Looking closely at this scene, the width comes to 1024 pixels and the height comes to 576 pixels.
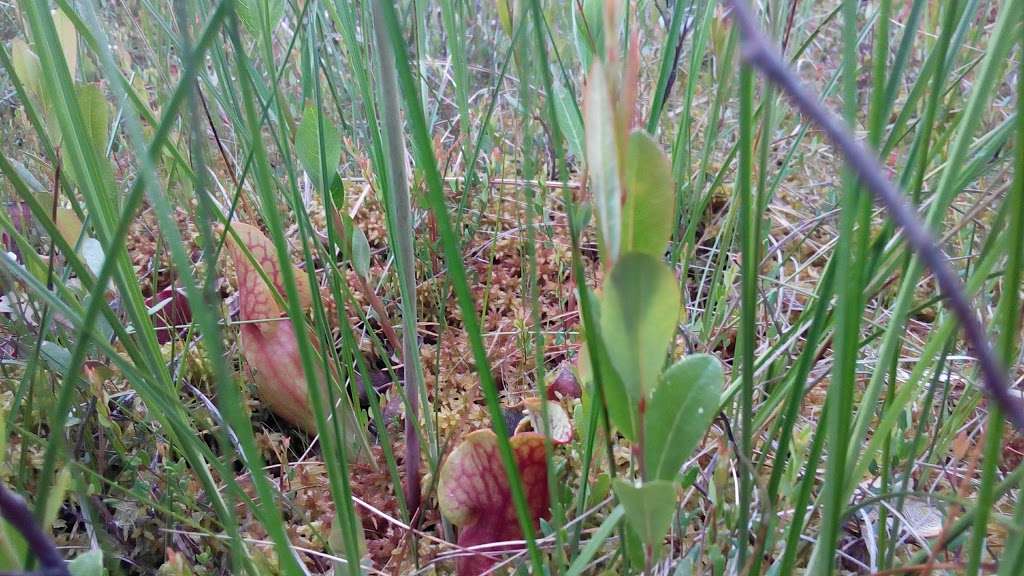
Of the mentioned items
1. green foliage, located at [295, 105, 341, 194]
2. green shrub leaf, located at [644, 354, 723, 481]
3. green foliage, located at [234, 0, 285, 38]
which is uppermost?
green foliage, located at [234, 0, 285, 38]

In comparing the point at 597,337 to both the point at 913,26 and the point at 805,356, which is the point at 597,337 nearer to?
the point at 805,356

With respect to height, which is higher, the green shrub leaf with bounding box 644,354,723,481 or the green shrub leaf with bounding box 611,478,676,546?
the green shrub leaf with bounding box 644,354,723,481

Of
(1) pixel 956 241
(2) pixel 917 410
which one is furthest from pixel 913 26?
(1) pixel 956 241

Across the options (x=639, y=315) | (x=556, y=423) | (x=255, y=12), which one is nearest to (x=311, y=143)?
(x=255, y=12)

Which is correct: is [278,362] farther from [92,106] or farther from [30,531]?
[30,531]

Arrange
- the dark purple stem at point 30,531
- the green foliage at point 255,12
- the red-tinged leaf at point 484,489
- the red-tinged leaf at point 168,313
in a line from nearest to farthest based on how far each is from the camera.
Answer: the dark purple stem at point 30,531 < the red-tinged leaf at point 484,489 < the green foliage at point 255,12 < the red-tinged leaf at point 168,313

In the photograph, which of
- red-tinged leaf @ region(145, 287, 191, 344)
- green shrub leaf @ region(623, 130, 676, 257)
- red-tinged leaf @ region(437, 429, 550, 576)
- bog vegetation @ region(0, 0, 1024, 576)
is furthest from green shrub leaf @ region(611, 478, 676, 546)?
red-tinged leaf @ region(145, 287, 191, 344)

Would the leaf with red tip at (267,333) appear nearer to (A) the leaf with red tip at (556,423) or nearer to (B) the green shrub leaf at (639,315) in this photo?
(A) the leaf with red tip at (556,423)

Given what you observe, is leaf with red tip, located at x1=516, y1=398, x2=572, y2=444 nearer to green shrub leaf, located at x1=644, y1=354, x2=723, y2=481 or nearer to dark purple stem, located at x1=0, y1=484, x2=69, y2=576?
green shrub leaf, located at x1=644, y1=354, x2=723, y2=481

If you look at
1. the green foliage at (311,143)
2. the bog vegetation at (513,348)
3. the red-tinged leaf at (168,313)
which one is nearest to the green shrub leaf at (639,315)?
the bog vegetation at (513,348)
